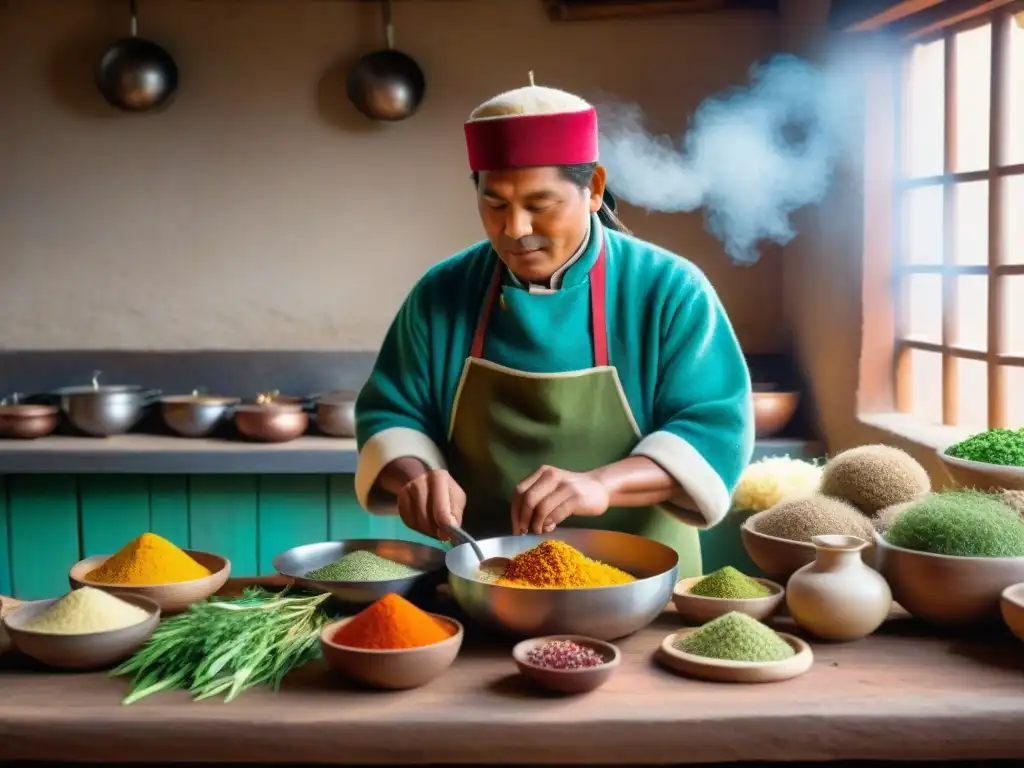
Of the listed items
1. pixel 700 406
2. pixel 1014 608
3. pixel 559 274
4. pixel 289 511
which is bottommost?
pixel 289 511

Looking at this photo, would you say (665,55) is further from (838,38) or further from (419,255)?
(419,255)

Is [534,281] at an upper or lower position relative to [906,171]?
lower

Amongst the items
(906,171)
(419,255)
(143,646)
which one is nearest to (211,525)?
(419,255)

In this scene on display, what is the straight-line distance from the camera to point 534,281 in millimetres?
2137

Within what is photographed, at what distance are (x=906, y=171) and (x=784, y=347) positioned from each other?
1.07m

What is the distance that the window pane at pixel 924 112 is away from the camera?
11.7 feet

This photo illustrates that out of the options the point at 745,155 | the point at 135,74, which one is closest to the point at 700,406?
the point at 745,155

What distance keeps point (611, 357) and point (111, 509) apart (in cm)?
262

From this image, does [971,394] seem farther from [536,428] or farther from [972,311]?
[536,428]

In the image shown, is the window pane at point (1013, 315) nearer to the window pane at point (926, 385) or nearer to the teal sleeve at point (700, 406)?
the window pane at point (926, 385)

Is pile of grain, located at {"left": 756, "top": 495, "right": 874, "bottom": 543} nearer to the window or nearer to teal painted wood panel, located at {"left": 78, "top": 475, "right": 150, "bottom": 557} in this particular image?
the window

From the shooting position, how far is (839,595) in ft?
5.24

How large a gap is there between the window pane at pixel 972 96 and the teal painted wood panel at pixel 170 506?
9.69ft

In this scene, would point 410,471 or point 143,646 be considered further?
point 410,471
